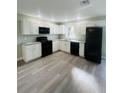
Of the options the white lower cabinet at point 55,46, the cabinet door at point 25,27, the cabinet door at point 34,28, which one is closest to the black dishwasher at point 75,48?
the white lower cabinet at point 55,46

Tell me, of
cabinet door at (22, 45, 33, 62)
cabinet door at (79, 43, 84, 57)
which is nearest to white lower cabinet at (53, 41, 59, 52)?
cabinet door at (79, 43, 84, 57)

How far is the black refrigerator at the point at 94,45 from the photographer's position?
4.07 metres

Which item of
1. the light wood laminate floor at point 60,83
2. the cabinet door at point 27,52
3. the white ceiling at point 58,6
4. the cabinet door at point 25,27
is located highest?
the white ceiling at point 58,6

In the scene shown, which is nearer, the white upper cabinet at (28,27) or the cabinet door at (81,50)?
the white upper cabinet at (28,27)

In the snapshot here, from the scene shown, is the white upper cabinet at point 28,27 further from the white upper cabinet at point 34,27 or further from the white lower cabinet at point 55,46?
the white lower cabinet at point 55,46

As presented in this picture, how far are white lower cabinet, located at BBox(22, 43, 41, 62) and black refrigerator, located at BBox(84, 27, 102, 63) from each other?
2.65 m

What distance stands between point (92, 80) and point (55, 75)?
3.90ft

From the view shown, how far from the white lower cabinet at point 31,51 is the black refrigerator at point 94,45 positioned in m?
2.65

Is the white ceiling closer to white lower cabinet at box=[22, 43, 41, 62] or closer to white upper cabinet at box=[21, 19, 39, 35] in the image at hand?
white upper cabinet at box=[21, 19, 39, 35]

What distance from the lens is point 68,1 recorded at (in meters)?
2.58

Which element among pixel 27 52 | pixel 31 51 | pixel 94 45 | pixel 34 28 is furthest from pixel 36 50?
pixel 94 45

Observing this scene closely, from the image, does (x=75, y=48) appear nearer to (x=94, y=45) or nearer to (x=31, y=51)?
(x=94, y=45)
